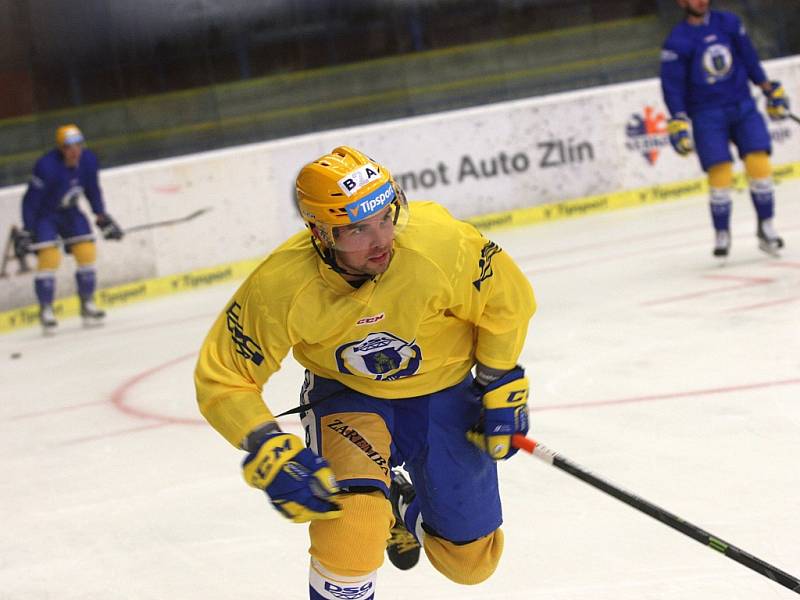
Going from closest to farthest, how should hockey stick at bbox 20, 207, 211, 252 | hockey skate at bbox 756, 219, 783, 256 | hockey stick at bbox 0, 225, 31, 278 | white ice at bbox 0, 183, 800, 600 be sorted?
white ice at bbox 0, 183, 800, 600, hockey skate at bbox 756, 219, 783, 256, hockey stick at bbox 0, 225, 31, 278, hockey stick at bbox 20, 207, 211, 252

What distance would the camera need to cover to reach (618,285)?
6.96 metres

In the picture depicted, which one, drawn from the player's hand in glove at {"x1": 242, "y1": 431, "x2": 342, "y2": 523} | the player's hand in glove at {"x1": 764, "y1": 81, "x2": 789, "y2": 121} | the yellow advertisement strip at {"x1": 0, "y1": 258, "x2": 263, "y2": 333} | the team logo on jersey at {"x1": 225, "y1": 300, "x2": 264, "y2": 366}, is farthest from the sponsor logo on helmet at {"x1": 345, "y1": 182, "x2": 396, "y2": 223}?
the yellow advertisement strip at {"x1": 0, "y1": 258, "x2": 263, "y2": 333}

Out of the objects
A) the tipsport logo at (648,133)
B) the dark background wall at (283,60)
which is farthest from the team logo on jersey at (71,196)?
the tipsport logo at (648,133)

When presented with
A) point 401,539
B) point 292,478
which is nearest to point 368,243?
point 292,478

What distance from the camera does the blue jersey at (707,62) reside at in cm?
689

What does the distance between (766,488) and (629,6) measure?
9833 mm

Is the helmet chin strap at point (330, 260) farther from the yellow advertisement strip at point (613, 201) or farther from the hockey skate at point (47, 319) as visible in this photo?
the yellow advertisement strip at point (613, 201)

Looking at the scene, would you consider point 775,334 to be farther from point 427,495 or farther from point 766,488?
point 427,495

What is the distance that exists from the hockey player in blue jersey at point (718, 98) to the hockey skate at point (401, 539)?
14.3ft

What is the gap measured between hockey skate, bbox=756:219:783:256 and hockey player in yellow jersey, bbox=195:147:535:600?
471 centimetres

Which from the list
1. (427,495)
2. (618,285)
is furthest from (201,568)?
(618,285)

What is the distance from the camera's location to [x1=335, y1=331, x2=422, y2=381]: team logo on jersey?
2512 mm

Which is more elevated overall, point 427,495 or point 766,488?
point 427,495

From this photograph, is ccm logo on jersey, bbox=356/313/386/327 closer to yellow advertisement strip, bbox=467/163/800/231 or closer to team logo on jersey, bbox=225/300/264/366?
team logo on jersey, bbox=225/300/264/366
